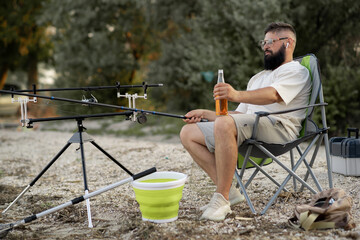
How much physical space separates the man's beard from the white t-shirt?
0.06 meters

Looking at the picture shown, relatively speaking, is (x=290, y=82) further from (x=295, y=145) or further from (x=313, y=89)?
(x=295, y=145)

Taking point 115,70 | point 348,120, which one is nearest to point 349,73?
point 348,120

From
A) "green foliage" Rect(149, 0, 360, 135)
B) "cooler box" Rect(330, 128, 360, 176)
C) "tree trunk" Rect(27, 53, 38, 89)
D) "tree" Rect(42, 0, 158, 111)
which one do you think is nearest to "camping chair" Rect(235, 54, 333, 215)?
"cooler box" Rect(330, 128, 360, 176)

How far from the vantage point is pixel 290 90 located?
2.96 m

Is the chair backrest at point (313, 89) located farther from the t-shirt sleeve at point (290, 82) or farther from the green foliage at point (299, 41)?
the green foliage at point (299, 41)

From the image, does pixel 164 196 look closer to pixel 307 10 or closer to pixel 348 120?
pixel 348 120

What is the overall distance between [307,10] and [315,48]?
2.56 ft

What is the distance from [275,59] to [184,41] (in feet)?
24.4

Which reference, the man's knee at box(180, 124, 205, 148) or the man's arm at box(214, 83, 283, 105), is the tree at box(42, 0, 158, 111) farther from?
the man's arm at box(214, 83, 283, 105)

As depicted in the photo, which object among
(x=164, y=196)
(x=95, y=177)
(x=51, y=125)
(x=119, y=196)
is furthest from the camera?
(x=51, y=125)

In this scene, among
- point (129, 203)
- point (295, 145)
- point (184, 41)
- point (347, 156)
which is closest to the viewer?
point (295, 145)

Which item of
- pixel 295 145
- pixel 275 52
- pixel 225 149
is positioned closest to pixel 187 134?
pixel 225 149

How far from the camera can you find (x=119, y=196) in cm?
383

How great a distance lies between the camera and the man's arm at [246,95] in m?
2.75
